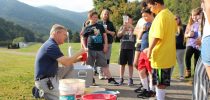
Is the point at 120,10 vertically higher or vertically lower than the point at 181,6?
lower

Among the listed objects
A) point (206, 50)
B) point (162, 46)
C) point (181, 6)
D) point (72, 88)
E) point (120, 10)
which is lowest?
point (72, 88)

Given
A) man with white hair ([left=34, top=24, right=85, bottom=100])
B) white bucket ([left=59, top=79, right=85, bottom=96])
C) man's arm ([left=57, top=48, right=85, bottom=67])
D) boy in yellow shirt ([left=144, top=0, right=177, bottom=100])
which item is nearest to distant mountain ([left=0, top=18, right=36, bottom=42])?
man with white hair ([left=34, top=24, right=85, bottom=100])

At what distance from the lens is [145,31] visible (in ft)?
27.8

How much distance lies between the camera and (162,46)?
277 inches

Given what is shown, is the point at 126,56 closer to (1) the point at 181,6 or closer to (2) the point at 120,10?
(2) the point at 120,10

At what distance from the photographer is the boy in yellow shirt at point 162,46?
693 cm

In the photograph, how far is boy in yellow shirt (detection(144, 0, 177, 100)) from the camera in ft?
22.7

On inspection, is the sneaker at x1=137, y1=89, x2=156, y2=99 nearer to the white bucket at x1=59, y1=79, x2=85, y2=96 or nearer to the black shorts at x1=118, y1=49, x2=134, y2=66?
the black shorts at x1=118, y1=49, x2=134, y2=66

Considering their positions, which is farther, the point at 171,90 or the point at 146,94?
the point at 171,90

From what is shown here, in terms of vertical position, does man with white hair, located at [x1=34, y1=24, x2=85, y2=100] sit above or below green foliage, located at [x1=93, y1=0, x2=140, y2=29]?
below

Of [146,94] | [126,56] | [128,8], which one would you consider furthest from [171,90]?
[128,8]

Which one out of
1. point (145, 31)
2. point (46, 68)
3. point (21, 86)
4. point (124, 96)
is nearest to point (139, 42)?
point (145, 31)

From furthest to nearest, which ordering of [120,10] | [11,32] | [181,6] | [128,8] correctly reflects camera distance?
[11,32] → [181,6] → [128,8] → [120,10]

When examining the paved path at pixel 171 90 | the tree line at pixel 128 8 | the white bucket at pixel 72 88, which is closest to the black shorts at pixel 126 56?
the paved path at pixel 171 90
